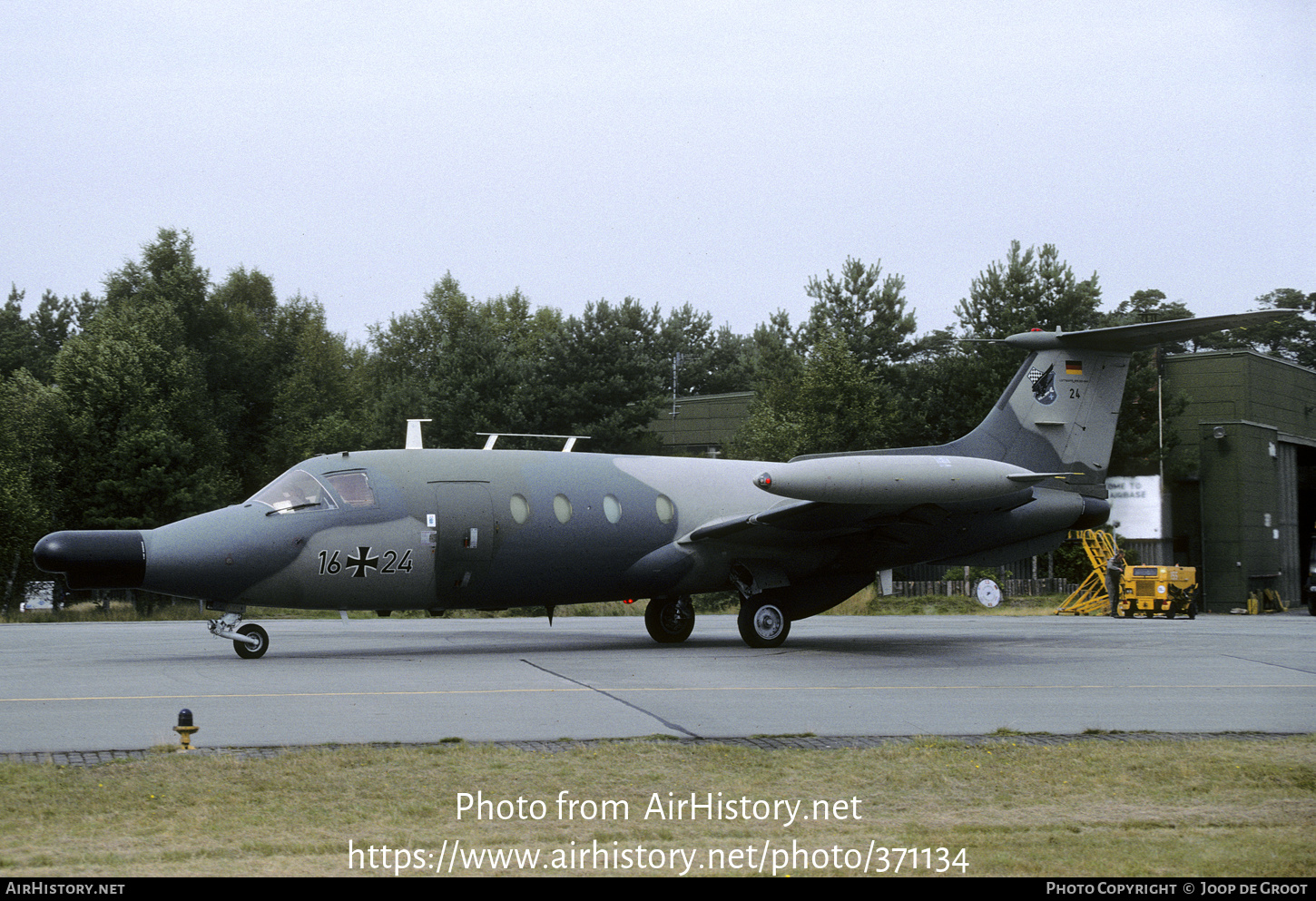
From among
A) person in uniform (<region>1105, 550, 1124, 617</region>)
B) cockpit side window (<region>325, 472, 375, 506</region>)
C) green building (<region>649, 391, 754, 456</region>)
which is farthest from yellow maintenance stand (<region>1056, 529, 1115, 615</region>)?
green building (<region>649, 391, 754, 456</region>)

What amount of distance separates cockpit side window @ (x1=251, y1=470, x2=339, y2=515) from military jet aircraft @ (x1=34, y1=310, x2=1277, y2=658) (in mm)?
27

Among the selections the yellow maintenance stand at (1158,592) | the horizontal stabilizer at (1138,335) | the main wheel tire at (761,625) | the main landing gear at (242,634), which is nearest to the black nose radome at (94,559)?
the main landing gear at (242,634)

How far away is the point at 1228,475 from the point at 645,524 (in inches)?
1325

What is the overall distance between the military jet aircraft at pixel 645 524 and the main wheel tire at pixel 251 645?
0.09 feet

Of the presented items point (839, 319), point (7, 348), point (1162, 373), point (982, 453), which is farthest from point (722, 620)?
point (7, 348)

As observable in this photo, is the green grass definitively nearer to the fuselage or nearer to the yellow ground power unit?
the fuselage

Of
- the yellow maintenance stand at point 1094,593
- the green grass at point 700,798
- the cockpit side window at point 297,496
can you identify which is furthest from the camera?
the yellow maintenance stand at point 1094,593

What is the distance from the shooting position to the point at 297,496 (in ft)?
50.0

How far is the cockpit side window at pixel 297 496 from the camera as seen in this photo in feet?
49.6

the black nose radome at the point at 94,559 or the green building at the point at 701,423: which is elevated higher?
the green building at the point at 701,423

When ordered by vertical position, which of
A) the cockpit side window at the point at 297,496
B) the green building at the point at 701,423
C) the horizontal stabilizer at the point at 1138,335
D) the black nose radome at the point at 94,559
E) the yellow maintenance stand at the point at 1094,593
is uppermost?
the green building at the point at 701,423

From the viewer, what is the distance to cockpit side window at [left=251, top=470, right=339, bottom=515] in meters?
15.1

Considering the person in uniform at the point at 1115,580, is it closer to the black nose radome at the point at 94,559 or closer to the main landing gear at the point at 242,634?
the main landing gear at the point at 242,634
